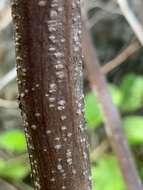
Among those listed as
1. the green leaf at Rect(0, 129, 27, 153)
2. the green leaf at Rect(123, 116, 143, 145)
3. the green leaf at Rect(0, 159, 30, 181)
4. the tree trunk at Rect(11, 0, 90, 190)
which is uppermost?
the tree trunk at Rect(11, 0, 90, 190)

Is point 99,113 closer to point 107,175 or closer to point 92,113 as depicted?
point 92,113

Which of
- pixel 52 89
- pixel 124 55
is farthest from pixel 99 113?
pixel 52 89

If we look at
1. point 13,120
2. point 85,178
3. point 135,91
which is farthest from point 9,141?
point 85,178

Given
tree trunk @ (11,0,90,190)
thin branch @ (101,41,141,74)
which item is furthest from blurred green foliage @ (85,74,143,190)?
tree trunk @ (11,0,90,190)

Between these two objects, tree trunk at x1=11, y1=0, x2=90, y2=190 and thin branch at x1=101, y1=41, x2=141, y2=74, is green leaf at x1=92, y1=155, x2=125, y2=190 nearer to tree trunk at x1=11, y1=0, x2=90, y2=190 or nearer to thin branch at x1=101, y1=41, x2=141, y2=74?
thin branch at x1=101, y1=41, x2=141, y2=74

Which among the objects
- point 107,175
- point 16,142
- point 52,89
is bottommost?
point 107,175

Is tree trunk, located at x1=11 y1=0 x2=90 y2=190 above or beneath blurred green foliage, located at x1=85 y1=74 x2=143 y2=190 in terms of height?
above
